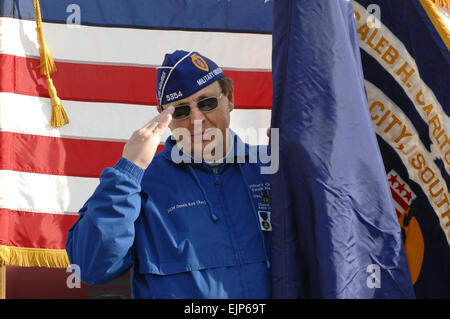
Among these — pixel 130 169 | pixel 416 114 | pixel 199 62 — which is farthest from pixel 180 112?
pixel 416 114

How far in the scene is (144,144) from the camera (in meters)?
1.74

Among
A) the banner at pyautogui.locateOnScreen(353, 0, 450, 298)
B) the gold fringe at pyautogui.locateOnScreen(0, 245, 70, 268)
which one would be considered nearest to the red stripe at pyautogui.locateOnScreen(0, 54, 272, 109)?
the gold fringe at pyautogui.locateOnScreen(0, 245, 70, 268)

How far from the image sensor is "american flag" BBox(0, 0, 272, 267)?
3199 millimetres

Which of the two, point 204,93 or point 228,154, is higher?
point 204,93

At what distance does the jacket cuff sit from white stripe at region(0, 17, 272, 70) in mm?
1911

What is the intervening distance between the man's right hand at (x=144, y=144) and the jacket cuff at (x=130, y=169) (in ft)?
0.05

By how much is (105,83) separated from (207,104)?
5.45ft

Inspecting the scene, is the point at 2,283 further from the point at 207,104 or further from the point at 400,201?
the point at 400,201

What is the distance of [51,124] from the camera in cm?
327

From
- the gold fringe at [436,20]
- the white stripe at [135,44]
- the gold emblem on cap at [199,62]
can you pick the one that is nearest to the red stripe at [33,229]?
the white stripe at [135,44]

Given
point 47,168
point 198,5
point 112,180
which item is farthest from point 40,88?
point 112,180
